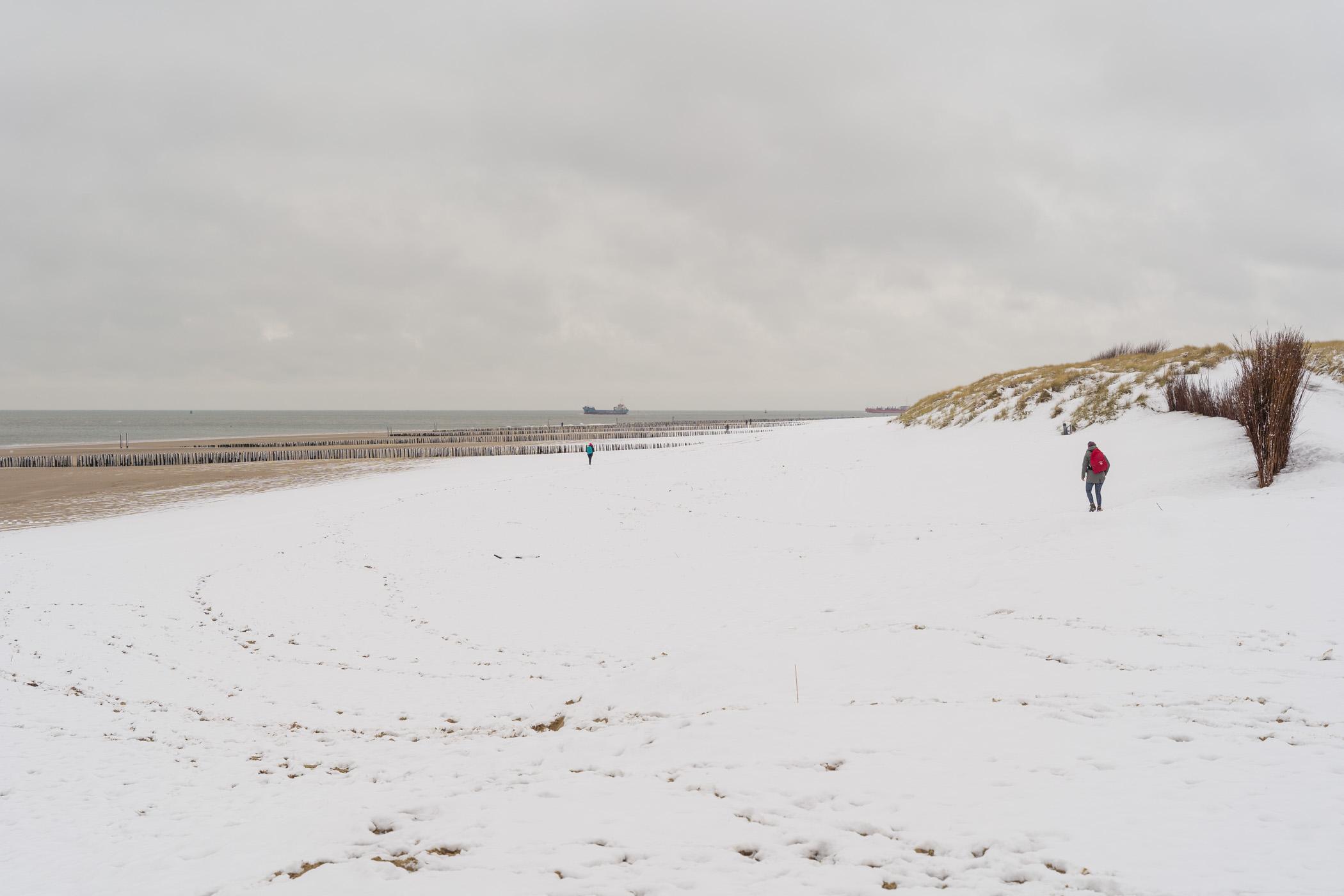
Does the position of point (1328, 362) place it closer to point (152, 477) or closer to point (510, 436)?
point (152, 477)

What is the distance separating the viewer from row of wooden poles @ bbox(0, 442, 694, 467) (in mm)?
45156

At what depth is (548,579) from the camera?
13.5m

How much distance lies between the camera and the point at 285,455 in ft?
166

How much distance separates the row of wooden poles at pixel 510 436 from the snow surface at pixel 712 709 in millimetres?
51300

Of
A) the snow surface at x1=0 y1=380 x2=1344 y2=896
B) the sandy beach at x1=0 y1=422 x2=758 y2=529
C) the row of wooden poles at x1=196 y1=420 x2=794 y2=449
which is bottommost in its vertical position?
the snow surface at x1=0 y1=380 x2=1344 y2=896

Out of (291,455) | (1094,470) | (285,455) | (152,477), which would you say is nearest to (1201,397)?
(1094,470)

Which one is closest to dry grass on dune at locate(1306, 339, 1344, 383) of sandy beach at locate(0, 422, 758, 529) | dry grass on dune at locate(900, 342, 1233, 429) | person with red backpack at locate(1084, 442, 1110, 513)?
dry grass on dune at locate(900, 342, 1233, 429)

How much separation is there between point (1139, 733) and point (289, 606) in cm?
1255

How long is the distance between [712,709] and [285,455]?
172ft

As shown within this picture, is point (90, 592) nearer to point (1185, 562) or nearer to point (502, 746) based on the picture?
point (502, 746)

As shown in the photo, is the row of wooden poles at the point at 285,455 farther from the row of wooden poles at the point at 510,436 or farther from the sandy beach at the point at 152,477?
the row of wooden poles at the point at 510,436

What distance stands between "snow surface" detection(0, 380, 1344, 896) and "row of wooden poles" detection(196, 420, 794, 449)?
168 feet

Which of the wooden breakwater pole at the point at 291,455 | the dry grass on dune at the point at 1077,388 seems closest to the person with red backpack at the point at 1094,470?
the dry grass on dune at the point at 1077,388

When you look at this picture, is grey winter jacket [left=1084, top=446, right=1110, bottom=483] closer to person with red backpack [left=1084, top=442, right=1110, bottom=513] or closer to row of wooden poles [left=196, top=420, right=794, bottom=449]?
person with red backpack [left=1084, top=442, right=1110, bottom=513]
